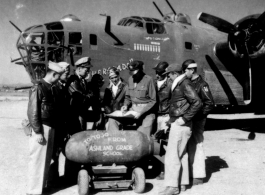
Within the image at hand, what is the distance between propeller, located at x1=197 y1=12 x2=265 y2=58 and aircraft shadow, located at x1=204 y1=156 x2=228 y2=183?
16.6 feet

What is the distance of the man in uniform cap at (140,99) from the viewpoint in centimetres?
625

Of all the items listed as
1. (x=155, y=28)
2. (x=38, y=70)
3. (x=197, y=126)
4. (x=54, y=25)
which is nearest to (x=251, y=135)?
(x=155, y=28)

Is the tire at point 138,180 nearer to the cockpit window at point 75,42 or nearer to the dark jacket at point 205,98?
the dark jacket at point 205,98

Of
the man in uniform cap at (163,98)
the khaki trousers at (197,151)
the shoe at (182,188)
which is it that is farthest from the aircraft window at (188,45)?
the shoe at (182,188)

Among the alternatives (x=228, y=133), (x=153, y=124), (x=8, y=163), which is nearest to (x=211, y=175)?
(x=153, y=124)

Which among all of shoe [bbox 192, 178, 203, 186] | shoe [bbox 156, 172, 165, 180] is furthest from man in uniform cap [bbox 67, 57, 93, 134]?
shoe [bbox 192, 178, 203, 186]

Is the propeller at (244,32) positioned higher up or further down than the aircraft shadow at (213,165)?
higher up

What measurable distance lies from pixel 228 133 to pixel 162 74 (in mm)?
5774

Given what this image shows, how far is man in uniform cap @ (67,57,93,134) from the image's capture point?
603 centimetres

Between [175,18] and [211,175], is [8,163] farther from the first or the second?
[175,18]

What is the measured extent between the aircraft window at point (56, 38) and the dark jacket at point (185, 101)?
217 inches

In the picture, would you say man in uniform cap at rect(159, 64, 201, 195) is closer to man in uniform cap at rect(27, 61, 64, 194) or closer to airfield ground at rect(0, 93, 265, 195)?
airfield ground at rect(0, 93, 265, 195)

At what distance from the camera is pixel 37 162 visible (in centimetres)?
491

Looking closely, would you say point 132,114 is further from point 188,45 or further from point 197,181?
point 188,45
